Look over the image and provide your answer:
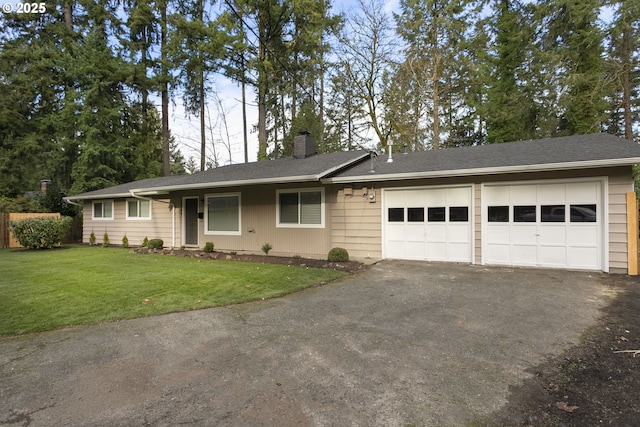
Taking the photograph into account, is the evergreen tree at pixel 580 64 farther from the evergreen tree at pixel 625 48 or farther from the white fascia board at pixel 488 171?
the white fascia board at pixel 488 171

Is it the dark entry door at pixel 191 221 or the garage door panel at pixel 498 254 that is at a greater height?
the dark entry door at pixel 191 221

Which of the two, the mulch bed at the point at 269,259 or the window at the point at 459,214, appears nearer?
the window at the point at 459,214

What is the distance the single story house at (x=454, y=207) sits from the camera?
662 centimetres

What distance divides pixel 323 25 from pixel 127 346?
63.5 feet

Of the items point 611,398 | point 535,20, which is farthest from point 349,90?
point 611,398

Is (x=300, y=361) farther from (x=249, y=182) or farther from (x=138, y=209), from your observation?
(x=138, y=209)

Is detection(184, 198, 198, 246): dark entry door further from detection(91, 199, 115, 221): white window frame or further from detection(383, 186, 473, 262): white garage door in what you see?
detection(383, 186, 473, 262): white garage door

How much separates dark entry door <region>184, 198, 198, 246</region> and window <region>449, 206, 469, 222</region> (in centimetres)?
874

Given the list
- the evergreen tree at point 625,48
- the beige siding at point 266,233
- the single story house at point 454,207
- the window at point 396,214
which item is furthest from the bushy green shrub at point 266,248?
the evergreen tree at point 625,48

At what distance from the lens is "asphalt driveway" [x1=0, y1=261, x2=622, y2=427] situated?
2.29m

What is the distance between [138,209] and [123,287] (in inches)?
346

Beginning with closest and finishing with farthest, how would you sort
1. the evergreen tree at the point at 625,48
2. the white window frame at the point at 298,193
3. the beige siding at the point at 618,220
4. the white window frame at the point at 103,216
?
1. the beige siding at the point at 618,220
2. the white window frame at the point at 298,193
3. the evergreen tree at the point at 625,48
4. the white window frame at the point at 103,216

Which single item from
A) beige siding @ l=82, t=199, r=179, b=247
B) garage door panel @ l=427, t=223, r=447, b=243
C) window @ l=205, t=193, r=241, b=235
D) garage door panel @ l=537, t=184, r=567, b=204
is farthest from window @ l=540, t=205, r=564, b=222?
beige siding @ l=82, t=199, r=179, b=247

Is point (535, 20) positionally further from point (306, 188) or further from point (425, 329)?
point (425, 329)
